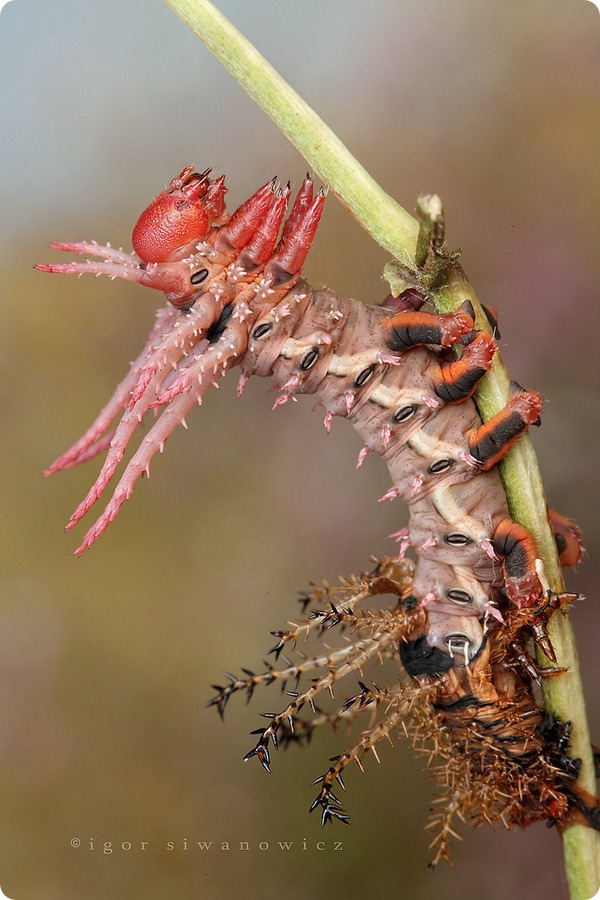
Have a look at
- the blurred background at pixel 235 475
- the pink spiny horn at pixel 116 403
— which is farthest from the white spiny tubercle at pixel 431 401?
the blurred background at pixel 235 475

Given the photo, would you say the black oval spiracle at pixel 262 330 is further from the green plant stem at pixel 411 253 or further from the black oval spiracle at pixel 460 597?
the black oval spiracle at pixel 460 597

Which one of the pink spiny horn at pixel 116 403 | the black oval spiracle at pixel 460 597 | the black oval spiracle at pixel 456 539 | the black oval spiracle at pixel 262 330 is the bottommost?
the black oval spiracle at pixel 460 597

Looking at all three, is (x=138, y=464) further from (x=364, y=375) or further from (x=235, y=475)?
(x=235, y=475)

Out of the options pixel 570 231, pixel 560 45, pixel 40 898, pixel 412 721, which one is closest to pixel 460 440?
pixel 412 721

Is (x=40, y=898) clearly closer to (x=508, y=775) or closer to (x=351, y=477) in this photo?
(x=351, y=477)

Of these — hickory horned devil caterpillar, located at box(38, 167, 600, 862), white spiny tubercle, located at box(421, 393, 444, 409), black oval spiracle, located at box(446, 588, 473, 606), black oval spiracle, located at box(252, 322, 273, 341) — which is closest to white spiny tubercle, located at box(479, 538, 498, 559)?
hickory horned devil caterpillar, located at box(38, 167, 600, 862)

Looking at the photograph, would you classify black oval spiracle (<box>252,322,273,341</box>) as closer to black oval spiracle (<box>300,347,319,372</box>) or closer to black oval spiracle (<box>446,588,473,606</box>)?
black oval spiracle (<box>300,347,319,372</box>)
